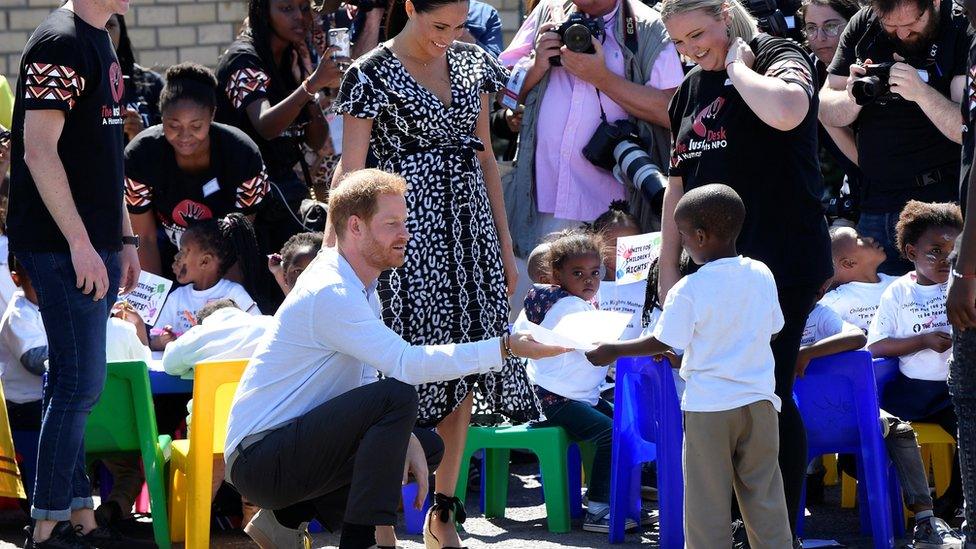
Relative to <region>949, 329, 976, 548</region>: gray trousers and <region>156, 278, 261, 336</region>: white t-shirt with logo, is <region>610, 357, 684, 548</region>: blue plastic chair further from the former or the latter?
<region>156, 278, 261, 336</region>: white t-shirt with logo

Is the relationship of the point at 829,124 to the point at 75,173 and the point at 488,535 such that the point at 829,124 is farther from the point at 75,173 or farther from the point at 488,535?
the point at 75,173

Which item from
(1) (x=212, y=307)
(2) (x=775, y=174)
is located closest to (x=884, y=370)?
(2) (x=775, y=174)

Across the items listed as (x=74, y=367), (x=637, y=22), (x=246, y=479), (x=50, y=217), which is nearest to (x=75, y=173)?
(x=50, y=217)

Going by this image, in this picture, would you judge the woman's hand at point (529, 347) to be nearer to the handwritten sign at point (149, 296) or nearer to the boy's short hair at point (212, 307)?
the boy's short hair at point (212, 307)

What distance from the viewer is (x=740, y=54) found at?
4.68 m

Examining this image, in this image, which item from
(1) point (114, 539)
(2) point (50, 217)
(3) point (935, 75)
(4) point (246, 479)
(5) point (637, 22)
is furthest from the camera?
(5) point (637, 22)

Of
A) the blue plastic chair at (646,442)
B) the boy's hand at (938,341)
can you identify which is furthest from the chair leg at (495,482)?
the boy's hand at (938,341)

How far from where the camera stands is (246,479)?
4.29 meters

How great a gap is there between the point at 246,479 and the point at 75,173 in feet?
4.32

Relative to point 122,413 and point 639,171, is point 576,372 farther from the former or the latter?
point 122,413

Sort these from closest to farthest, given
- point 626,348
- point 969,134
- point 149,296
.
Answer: point 969,134, point 626,348, point 149,296

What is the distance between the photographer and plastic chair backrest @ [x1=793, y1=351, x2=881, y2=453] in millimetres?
5172

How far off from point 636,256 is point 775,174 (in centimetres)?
119

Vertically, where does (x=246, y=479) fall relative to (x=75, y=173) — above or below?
below
